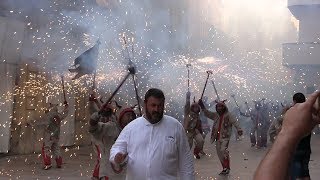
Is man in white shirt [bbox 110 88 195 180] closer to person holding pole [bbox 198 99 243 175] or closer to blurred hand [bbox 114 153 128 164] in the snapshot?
blurred hand [bbox 114 153 128 164]

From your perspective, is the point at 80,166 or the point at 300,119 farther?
the point at 80,166

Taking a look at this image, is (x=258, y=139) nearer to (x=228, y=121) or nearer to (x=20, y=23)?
(x=228, y=121)

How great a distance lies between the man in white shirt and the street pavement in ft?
16.5

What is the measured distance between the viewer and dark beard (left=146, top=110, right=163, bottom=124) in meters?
3.75

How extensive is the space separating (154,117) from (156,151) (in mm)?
262

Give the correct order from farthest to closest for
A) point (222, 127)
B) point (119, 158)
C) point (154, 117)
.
Answer: point (222, 127), point (154, 117), point (119, 158)

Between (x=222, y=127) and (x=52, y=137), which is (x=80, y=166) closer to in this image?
(x=52, y=137)

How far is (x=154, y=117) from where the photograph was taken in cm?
376

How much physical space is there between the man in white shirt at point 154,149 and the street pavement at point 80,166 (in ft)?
16.5

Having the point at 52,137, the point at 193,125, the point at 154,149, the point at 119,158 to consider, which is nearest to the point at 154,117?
the point at 154,149

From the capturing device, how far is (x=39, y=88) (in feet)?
39.7

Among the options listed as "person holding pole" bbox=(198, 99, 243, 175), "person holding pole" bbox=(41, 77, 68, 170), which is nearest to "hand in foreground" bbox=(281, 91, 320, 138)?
"person holding pole" bbox=(198, 99, 243, 175)

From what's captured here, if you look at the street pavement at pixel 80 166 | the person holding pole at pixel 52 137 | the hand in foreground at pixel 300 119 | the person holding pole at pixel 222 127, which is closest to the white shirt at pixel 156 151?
the hand in foreground at pixel 300 119

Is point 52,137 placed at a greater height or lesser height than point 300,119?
lesser
